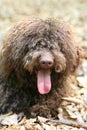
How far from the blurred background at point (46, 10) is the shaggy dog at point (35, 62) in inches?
206

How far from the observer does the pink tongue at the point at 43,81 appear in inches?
210

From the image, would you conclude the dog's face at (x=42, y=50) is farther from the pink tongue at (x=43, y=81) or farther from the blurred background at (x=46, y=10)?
the blurred background at (x=46, y=10)

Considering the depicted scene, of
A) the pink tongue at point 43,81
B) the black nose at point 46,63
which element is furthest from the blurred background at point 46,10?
the black nose at point 46,63

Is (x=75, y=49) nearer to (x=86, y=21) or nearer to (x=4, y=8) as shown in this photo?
(x=86, y=21)

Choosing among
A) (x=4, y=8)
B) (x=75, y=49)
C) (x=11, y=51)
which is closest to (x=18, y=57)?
(x=11, y=51)

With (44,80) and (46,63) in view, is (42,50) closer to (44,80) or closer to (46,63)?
(46,63)

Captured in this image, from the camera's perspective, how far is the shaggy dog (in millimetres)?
5246

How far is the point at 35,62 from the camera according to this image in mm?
5133

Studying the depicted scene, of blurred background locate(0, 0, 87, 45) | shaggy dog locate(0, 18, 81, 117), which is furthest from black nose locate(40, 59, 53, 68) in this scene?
blurred background locate(0, 0, 87, 45)

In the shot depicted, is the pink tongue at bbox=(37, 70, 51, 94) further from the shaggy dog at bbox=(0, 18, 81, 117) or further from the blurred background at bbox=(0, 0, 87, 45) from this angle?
the blurred background at bbox=(0, 0, 87, 45)

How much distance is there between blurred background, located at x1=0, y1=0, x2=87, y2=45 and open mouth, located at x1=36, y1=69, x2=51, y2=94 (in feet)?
18.5

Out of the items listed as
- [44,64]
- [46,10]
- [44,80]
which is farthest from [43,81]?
[46,10]

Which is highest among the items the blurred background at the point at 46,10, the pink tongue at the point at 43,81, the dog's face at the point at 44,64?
the blurred background at the point at 46,10

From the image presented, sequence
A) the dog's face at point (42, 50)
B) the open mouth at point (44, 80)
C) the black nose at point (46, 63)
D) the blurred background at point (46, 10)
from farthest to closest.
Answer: the blurred background at point (46, 10) < the open mouth at point (44, 80) < the dog's face at point (42, 50) < the black nose at point (46, 63)
